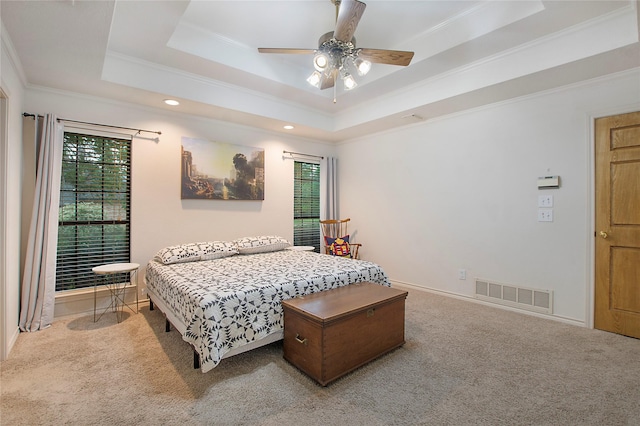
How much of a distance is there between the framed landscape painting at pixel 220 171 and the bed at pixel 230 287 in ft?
2.78

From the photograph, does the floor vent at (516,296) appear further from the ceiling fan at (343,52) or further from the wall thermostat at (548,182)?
the ceiling fan at (343,52)

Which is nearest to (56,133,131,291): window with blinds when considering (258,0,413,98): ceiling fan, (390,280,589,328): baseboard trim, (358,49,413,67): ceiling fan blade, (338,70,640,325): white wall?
(258,0,413,98): ceiling fan

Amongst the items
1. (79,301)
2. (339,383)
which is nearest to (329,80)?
(339,383)

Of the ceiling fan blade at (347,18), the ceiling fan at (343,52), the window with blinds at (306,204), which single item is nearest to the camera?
the ceiling fan blade at (347,18)

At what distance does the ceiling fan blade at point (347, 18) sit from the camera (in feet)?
6.93

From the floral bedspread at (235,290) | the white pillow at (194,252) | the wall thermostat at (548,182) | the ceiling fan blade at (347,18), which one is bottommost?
the floral bedspread at (235,290)

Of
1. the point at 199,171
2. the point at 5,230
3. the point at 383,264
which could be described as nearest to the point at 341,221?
the point at 383,264

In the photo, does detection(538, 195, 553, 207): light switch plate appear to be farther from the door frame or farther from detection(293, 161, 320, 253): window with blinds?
detection(293, 161, 320, 253): window with blinds

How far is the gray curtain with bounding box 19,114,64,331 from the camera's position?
2.88m

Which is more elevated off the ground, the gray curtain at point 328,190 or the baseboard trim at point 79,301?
the gray curtain at point 328,190

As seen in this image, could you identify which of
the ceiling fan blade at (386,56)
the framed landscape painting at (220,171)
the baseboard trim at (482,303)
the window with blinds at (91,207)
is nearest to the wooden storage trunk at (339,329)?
the baseboard trim at (482,303)

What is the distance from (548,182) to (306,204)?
336 centimetres

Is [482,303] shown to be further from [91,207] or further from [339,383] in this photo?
[91,207]

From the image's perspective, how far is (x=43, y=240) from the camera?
299cm
